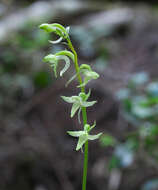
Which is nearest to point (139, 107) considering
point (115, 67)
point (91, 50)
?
point (115, 67)

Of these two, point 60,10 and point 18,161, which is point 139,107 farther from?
point 60,10

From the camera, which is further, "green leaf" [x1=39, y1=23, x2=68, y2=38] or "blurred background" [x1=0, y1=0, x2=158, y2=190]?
"blurred background" [x1=0, y1=0, x2=158, y2=190]

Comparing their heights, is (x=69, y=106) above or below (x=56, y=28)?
below

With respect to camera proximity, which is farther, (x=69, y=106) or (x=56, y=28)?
(x=69, y=106)

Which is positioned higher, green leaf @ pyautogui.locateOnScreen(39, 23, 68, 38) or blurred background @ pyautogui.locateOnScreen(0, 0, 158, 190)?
green leaf @ pyautogui.locateOnScreen(39, 23, 68, 38)

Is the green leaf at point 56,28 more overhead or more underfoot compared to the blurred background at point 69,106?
more overhead

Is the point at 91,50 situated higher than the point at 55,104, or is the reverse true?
the point at 91,50

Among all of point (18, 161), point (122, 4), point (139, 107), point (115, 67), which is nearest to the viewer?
point (139, 107)

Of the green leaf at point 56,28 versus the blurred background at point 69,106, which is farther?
the blurred background at point 69,106
